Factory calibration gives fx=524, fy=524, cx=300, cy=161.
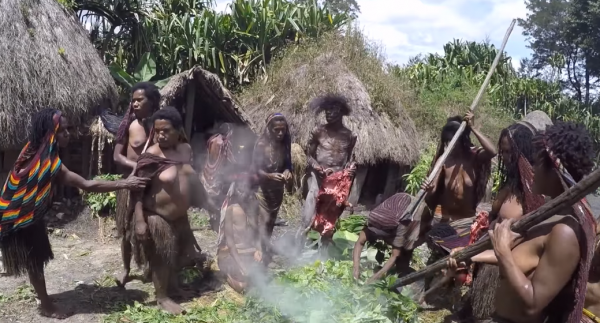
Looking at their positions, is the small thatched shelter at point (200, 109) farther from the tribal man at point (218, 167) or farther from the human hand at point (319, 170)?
the human hand at point (319, 170)

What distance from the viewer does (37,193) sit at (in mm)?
3854

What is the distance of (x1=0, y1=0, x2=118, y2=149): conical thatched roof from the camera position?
280 inches

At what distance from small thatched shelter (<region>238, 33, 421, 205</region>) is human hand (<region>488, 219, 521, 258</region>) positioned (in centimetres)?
770

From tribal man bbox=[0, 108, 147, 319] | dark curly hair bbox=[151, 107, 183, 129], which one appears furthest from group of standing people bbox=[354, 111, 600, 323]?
tribal man bbox=[0, 108, 147, 319]

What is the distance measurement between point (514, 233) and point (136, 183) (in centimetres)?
283

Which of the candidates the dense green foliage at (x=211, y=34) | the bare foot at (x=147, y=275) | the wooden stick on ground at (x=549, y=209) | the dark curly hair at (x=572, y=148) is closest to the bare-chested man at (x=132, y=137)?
the bare foot at (x=147, y=275)

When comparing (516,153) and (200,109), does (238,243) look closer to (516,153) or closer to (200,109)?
(516,153)

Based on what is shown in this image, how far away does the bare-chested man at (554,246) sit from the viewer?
6.77 feet

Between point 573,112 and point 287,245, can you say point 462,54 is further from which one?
point 287,245

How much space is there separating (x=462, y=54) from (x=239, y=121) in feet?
40.4

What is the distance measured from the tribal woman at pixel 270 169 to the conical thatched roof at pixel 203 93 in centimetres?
321

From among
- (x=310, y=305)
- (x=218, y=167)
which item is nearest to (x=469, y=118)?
(x=310, y=305)

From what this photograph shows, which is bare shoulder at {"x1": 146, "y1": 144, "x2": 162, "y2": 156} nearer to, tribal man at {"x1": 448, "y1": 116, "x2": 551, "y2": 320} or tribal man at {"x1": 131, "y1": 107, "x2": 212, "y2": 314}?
tribal man at {"x1": 131, "y1": 107, "x2": 212, "y2": 314}

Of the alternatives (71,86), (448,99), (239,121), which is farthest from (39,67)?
(448,99)
